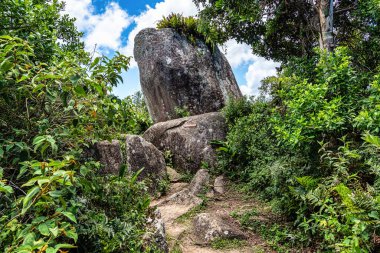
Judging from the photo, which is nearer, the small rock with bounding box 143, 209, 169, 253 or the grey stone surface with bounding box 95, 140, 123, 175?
the small rock with bounding box 143, 209, 169, 253

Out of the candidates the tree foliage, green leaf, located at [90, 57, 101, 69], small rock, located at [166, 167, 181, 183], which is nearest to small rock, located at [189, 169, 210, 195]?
small rock, located at [166, 167, 181, 183]

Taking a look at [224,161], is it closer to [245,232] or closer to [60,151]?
[245,232]

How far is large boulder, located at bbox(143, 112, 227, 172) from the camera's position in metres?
8.55

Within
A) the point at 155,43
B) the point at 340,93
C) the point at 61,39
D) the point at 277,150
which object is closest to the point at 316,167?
the point at 340,93

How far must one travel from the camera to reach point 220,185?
281 inches

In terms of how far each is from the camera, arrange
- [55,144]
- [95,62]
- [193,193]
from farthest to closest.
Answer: [193,193], [95,62], [55,144]

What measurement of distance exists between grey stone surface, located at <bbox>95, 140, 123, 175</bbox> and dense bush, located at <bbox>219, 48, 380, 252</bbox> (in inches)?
124

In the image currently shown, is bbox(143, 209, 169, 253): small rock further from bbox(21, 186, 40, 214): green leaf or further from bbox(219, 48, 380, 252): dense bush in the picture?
bbox(219, 48, 380, 252): dense bush

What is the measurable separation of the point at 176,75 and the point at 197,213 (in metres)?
6.29

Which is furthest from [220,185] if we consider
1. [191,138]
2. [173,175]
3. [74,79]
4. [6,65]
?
[6,65]

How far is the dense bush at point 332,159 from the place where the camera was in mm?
3018

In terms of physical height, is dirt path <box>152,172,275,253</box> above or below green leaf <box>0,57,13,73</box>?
below

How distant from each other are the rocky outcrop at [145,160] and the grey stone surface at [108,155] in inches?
Answer: 65.1

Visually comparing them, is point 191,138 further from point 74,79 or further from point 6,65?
point 6,65
